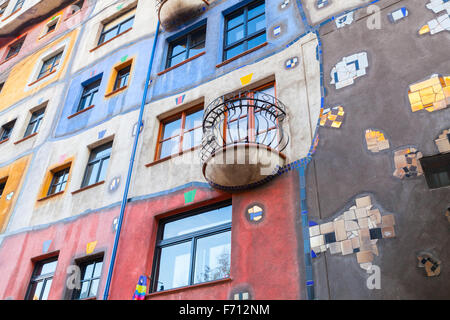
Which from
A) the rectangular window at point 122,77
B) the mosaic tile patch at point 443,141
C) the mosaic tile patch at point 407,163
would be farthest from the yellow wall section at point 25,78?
the mosaic tile patch at point 443,141

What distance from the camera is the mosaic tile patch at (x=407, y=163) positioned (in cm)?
604

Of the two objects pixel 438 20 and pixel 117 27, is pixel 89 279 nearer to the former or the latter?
pixel 438 20

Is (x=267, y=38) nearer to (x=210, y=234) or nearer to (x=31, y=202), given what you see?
(x=210, y=234)

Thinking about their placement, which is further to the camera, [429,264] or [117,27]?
[117,27]

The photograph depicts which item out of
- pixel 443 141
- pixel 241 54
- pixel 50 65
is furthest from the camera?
pixel 50 65

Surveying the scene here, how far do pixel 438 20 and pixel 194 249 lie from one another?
5767mm

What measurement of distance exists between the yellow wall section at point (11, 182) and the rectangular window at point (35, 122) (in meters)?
1.56

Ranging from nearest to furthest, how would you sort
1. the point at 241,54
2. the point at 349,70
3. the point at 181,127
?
1. the point at 349,70
2. the point at 241,54
3. the point at 181,127

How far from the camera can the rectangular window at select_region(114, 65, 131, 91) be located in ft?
41.4

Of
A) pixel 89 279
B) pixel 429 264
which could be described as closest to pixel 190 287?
pixel 89 279

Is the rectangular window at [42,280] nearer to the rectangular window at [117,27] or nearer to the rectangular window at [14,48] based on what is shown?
the rectangular window at [117,27]

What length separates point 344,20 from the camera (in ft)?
27.8

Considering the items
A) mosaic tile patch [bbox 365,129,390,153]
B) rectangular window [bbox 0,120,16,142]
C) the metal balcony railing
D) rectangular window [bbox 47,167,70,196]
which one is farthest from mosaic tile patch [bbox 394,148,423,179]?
rectangular window [bbox 0,120,16,142]
